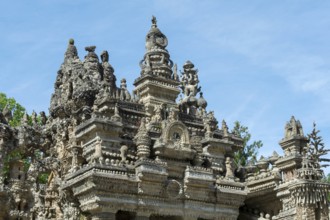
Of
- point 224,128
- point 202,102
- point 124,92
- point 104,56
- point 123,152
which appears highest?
point 104,56

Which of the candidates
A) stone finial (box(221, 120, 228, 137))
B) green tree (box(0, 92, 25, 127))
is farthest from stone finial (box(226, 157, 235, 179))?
green tree (box(0, 92, 25, 127))

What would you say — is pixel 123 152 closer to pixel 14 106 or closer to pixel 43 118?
pixel 43 118

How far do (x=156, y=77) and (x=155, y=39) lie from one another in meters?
3.20

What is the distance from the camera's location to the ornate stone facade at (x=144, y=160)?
2469cm

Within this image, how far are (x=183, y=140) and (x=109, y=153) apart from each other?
4.02 m

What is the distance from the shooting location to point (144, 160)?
24.9 metres

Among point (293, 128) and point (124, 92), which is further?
point (124, 92)

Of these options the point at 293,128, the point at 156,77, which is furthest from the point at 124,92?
the point at 293,128

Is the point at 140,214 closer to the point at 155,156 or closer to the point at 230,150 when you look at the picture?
the point at 155,156

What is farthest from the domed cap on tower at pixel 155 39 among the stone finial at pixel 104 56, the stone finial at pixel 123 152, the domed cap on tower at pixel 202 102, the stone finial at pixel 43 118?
the stone finial at pixel 123 152

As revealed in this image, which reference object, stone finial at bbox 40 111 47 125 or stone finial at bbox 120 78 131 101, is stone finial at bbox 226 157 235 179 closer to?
stone finial at bbox 120 78 131 101

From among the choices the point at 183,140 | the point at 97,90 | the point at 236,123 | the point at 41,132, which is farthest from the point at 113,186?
the point at 236,123

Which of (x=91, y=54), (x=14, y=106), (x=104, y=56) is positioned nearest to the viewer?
(x=91, y=54)

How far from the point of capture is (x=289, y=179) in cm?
2780
